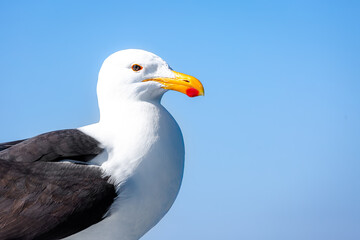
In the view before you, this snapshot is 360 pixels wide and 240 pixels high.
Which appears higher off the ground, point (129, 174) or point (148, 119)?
point (148, 119)

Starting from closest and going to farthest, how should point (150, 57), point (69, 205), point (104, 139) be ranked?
point (69, 205), point (104, 139), point (150, 57)

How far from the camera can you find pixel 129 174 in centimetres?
752

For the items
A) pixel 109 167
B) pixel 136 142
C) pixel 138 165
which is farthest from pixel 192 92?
pixel 109 167

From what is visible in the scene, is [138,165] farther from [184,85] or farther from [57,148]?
[184,85]

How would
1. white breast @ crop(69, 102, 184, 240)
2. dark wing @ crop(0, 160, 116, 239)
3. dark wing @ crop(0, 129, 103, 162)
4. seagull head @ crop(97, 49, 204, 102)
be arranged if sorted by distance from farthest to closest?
1. seagull head @ crop(97, 49, 204, 102)
2. dark wing @ crop(0, 129, 103, 162)
3. white breast @ crop(69, 102, 184, 240)
4. dark wing @ crop(0, 160, 116, 239)

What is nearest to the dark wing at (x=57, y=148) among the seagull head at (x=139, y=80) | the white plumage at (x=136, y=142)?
the white plumage at (x=136, y=142)

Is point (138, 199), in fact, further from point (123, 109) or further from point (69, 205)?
point (123, 109)

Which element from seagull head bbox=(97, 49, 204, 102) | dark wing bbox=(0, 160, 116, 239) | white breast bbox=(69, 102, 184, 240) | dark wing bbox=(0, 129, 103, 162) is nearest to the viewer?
dark wing bbox=(0, 160, 116, 239)

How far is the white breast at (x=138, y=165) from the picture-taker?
7496 mm

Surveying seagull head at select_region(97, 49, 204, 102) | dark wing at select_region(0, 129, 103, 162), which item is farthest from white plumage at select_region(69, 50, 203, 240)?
dark wing at select_region(0, 129, 103, 162)

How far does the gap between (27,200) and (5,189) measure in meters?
0.36

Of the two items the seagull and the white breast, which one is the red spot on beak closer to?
the seagull

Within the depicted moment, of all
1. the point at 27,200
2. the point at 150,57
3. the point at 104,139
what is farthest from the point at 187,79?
the point at 27,200

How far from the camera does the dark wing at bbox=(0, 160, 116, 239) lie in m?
7.27
